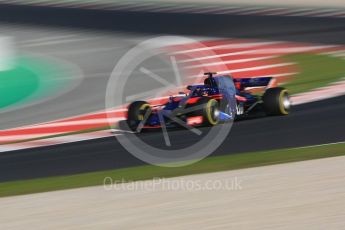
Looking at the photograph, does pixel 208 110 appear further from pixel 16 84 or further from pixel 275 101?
pixel 16 84

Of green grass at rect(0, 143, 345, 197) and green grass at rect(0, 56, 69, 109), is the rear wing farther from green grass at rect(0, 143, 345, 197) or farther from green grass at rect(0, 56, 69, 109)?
green grass at rect(0, 56, 69, 109)

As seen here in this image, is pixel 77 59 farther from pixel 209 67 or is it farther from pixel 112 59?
pixel 209 67

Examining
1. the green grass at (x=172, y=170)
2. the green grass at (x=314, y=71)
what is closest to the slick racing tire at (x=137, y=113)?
the green grass at (x=172, y=170)

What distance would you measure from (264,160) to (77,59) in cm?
1167

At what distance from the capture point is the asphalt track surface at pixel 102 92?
416 inches

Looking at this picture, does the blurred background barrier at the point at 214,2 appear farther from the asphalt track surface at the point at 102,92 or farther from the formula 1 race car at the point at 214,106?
the formula 1 race car at the point at 214,106

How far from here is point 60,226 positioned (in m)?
7.00

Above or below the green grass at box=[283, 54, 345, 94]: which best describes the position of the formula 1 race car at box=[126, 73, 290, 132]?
below

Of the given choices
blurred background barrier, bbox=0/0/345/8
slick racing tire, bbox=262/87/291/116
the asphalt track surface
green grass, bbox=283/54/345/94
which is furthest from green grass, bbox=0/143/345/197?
blurred background barrier, bbox=0/0/345/8

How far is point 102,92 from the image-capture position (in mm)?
16938

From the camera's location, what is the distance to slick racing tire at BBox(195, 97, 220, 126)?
38.7 feet

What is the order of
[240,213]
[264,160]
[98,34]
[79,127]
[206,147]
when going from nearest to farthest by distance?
[240,213], [264,160], [206,147], [79,127], [98,34]

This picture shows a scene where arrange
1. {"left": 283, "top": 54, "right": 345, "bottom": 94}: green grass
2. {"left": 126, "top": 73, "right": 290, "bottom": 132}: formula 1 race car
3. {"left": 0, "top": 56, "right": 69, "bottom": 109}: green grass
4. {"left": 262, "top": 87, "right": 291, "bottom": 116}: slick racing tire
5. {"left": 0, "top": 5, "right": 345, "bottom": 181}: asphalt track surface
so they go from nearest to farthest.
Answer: {"left": 0, "top": 5, "right": 345, "bottom": 181}: asphalt track surface < {"left": 126, "top": 73, "right": 290, "bottom": 132}: formula 1 race car < {"left": 262, "top": 87, "right": 291, "bottom": 116}: slick racing tire < {"left": 283, "top": 54, "right": 345, "bottom": 94}: green grass < {"left": 0, "top": 56, "right": 69, "bottom": 109}: green grass

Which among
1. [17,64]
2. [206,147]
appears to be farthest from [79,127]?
[17,64]
